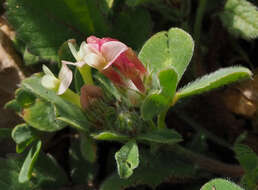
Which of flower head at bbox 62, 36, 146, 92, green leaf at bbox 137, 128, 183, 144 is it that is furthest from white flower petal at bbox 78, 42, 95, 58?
green leaf at bbox 137, 128, 183, 144

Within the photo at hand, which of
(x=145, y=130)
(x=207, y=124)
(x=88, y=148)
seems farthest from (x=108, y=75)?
(x=207, y=124)

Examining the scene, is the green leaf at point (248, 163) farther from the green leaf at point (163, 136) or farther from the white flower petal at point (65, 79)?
the white flower petal at point (65, 79)

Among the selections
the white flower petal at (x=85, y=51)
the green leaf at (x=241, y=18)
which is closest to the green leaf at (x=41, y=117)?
the white flower petal at (x=85, y=51)

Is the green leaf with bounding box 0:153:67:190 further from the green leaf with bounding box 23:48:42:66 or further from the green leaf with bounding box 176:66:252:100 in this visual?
the green leaf with bounding box 176:66:252:100

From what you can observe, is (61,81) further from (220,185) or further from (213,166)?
(213,166)

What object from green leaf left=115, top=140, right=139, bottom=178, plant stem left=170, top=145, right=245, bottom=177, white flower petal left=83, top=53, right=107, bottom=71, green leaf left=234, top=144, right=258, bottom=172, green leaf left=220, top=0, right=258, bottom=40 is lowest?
plant stem left=170, top=145, right=245, bottom=177

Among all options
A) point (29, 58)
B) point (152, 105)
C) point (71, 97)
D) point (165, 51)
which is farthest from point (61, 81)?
point (29, 58)
